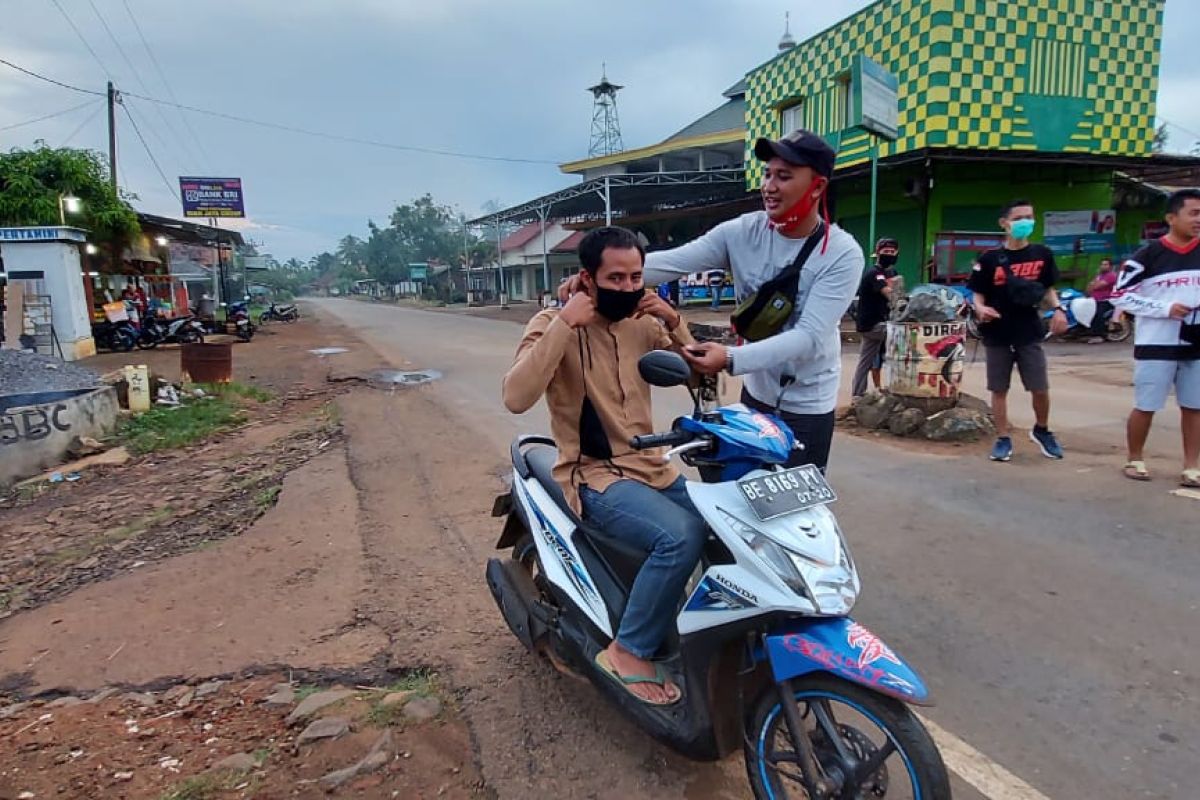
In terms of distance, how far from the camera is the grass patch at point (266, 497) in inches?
199

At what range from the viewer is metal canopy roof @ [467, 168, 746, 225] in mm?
25469


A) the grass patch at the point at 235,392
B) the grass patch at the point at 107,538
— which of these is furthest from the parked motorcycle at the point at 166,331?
the grass patch at the point at 107,538

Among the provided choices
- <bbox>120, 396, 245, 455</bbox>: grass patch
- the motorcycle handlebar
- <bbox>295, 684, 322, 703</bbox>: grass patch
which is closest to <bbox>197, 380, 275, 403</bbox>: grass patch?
<bbox>120, 396, 245, 455</bbox>: grass patch

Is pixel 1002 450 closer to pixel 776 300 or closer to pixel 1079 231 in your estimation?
pixel 776 300

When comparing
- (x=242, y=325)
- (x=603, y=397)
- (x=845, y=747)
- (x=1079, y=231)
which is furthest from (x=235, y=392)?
Answer: (x=1079, y=231)

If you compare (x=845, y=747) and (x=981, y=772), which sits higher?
(x=845, y=747)

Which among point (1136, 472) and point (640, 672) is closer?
point (640, 672)

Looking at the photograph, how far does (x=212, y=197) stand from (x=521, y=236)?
20.2 m

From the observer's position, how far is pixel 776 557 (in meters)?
1.88

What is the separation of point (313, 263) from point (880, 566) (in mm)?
160267

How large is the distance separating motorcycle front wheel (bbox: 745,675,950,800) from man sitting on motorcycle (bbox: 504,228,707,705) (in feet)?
1.03

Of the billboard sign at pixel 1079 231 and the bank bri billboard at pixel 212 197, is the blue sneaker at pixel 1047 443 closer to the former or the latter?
the billboard sign at pixel 1079 231

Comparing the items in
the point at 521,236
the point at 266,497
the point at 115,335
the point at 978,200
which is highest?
the point at 521,236

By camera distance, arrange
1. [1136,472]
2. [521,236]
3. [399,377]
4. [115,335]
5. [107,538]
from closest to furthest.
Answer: [107,538] < [1136,472] < [399,377] < [115,335] < [521,236]
